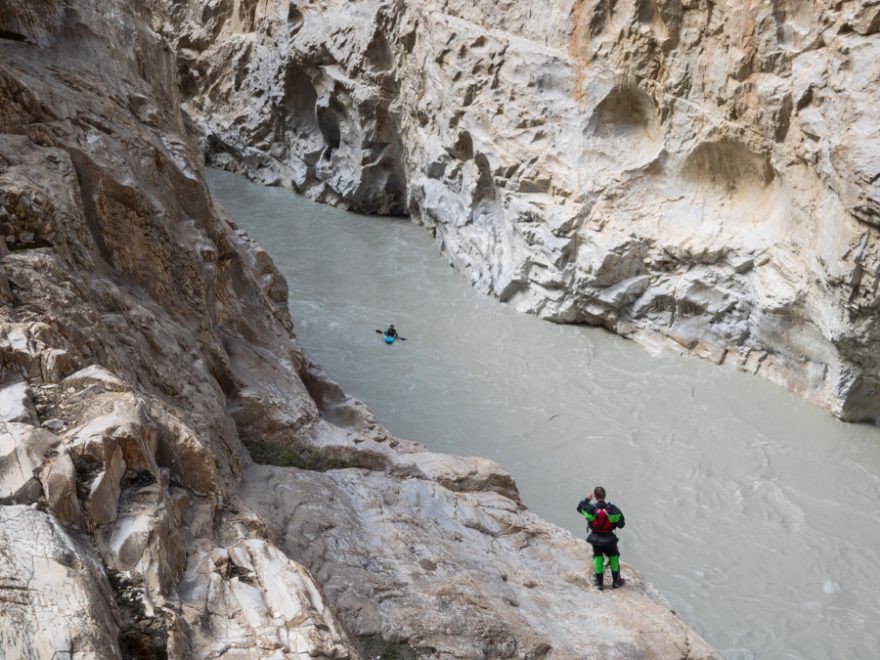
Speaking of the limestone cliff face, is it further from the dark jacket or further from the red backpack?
the red backpack

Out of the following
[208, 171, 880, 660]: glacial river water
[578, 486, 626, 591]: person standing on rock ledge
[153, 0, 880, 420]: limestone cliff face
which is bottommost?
[208, 171, 880, 660]: glacial river water

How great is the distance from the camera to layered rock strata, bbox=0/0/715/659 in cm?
347

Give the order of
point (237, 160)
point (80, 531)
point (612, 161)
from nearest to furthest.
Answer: point (80, 531) → point (612, 161) → point (237, 160)

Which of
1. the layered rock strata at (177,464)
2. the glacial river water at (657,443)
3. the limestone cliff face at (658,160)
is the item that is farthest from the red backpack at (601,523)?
the limestone cliff face at (658,160)

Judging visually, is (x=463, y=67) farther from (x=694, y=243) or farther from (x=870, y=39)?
(x=870, y=39)

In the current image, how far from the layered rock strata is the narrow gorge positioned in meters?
0.02

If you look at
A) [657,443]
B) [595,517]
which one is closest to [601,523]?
[595,517]

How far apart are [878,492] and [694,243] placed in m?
5.12

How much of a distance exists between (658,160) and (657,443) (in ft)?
17.8

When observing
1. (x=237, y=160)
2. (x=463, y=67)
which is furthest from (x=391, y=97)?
(x=237, y=160)

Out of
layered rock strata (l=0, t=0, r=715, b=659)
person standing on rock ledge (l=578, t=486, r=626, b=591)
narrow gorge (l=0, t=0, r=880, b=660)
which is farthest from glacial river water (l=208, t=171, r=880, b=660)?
layered rock strata (l=0, t=0, r=715, b=659)

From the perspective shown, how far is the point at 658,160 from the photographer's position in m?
14.8

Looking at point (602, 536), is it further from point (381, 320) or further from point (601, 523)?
point (381, 320)

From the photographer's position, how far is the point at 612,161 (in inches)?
611
